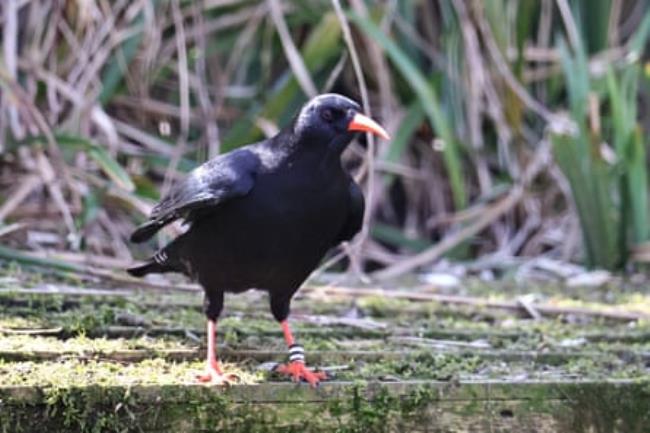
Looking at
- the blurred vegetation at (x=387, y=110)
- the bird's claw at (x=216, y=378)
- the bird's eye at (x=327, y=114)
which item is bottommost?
the bird's claw at (x=216, y=378)

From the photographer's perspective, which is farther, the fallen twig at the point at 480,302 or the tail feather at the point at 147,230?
the fallen twig at the point at 480,302

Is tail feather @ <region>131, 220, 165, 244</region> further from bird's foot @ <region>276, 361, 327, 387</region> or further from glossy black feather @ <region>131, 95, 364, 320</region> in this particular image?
bird's foot @ <region>276, 361, 327, 387</region>

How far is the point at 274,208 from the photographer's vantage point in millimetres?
3006

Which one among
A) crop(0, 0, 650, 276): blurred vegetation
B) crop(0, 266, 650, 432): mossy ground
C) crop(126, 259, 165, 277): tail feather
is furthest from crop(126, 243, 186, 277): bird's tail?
crop(0, 0, 650, 276): blurred vegetation

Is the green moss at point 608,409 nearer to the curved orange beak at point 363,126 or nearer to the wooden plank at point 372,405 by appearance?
the wooden plank at point 372,405

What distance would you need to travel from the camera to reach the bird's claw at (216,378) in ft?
8.85

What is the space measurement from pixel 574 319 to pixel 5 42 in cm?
286

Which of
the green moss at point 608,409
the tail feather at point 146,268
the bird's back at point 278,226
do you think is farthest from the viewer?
the tail feather at point 146,268

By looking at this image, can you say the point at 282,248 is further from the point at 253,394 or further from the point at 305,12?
the point at 305,12

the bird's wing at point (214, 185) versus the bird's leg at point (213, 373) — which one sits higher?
the bird's wing at point (214, 185)

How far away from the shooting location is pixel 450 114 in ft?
19.9

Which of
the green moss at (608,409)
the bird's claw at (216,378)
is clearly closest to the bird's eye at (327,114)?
the bird's claw at (216,378)

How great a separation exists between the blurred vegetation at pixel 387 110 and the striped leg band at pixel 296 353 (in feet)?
5.64

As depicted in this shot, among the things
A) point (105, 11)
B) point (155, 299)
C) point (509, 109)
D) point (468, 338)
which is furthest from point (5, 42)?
point (468, 338)
